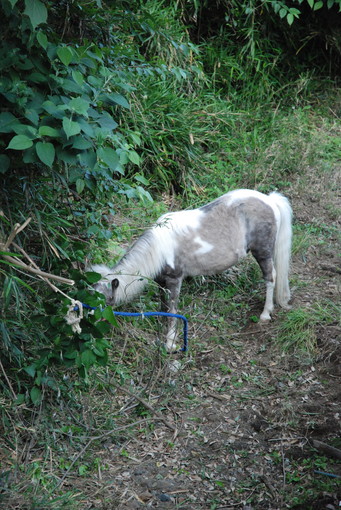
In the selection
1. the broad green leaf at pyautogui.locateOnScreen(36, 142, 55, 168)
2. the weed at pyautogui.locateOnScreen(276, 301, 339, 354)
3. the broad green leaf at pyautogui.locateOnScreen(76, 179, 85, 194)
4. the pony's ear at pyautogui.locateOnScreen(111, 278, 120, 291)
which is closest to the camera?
the broad green leaf at pyautogui.locateOnScreen(36, 142, 55, 168)

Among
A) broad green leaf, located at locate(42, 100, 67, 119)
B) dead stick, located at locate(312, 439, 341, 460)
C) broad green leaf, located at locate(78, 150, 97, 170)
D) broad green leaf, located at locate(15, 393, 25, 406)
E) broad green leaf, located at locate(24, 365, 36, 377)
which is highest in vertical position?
broad green leaf, located at locate(42, 100, 67, 119)

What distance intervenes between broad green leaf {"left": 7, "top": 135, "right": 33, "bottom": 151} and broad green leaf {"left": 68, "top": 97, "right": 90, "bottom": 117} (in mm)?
254

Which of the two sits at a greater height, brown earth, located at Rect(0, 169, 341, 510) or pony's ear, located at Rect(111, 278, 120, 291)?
pony's ear, located at Rect(111, 278, 120, 291)

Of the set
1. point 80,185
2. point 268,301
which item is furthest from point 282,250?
point 80,185

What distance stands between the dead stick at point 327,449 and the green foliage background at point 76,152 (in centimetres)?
130

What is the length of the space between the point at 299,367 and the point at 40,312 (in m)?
1.85

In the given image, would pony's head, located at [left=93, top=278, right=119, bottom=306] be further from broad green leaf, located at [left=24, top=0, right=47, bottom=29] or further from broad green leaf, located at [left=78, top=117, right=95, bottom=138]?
broad green leaf, located at [left=24, top=0, right=47, bottom=29]

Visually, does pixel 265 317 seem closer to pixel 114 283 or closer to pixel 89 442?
pixel 114 283

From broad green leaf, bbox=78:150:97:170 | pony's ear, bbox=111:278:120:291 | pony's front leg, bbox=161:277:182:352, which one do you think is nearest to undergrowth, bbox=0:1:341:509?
broad green leaf, bbox=78:150:97:170

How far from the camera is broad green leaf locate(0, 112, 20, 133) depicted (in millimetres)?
2873

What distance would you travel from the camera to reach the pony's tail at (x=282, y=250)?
4914mm

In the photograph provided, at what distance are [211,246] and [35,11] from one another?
2467 millimetres

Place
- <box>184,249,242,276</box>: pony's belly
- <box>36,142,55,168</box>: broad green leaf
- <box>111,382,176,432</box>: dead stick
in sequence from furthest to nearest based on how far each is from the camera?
1. <box>184,249,242,276</box>: pony's belly
2. <box>111,382,176,432</box>: dead stick
3. <box>36,142,55,168</box>: broad green leaf

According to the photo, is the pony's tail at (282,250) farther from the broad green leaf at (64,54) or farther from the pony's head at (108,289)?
the broad green leaf at (64,54)
